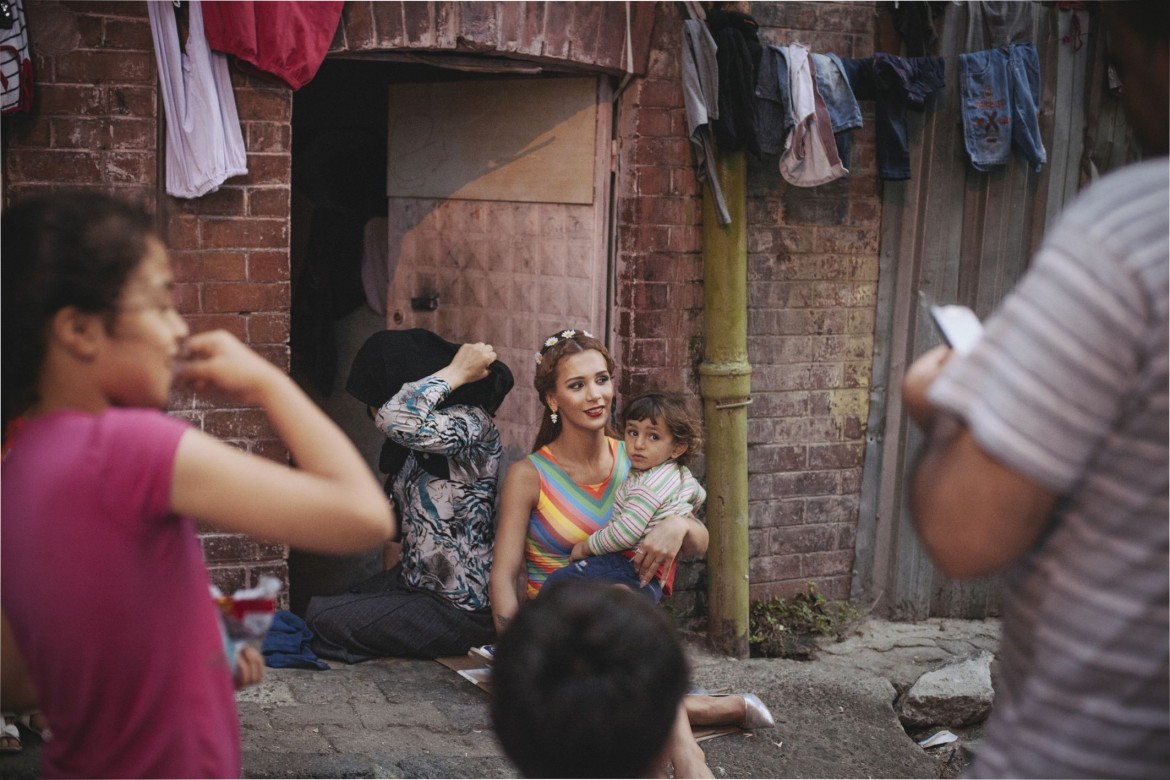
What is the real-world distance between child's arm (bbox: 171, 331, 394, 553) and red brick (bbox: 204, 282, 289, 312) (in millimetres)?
2900

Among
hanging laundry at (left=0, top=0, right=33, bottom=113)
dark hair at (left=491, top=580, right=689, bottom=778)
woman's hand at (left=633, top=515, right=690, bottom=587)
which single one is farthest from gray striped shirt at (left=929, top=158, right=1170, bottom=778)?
hanging laundry at (left=0, top=0, right=33, bottom=113)

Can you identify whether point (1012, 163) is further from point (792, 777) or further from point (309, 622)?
point (309, 622)

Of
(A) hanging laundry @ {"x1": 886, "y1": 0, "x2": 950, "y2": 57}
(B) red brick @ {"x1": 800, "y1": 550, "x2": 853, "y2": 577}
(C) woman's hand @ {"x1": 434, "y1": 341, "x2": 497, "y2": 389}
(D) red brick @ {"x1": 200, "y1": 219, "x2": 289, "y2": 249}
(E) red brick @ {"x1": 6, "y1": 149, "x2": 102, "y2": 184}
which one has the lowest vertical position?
(B) red brick @ {"x1": 800, "y1": 550, "x2": 853, "y2": 577}

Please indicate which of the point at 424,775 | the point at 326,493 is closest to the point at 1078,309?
the point at 326,493

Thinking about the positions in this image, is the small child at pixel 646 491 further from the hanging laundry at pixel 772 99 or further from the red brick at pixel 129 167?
the red brick at pixel 129 167

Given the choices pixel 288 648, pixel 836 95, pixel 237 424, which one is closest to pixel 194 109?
pixel 237 424

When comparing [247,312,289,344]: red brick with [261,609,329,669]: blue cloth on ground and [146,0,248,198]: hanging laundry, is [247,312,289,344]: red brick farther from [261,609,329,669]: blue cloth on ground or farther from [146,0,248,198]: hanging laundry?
[261,609,329,669]: blue cloth on ground

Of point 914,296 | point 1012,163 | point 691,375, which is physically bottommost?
point 691,375

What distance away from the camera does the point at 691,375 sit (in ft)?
17.3

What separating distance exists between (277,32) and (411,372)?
1357 millimetres

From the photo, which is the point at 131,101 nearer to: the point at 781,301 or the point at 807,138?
the point at 807,138

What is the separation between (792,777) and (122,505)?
321 cm

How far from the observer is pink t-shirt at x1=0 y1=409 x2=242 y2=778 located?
61.6 inches

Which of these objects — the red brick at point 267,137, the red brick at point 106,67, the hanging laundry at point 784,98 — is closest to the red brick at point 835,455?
the hanging laundry at point 784,98
